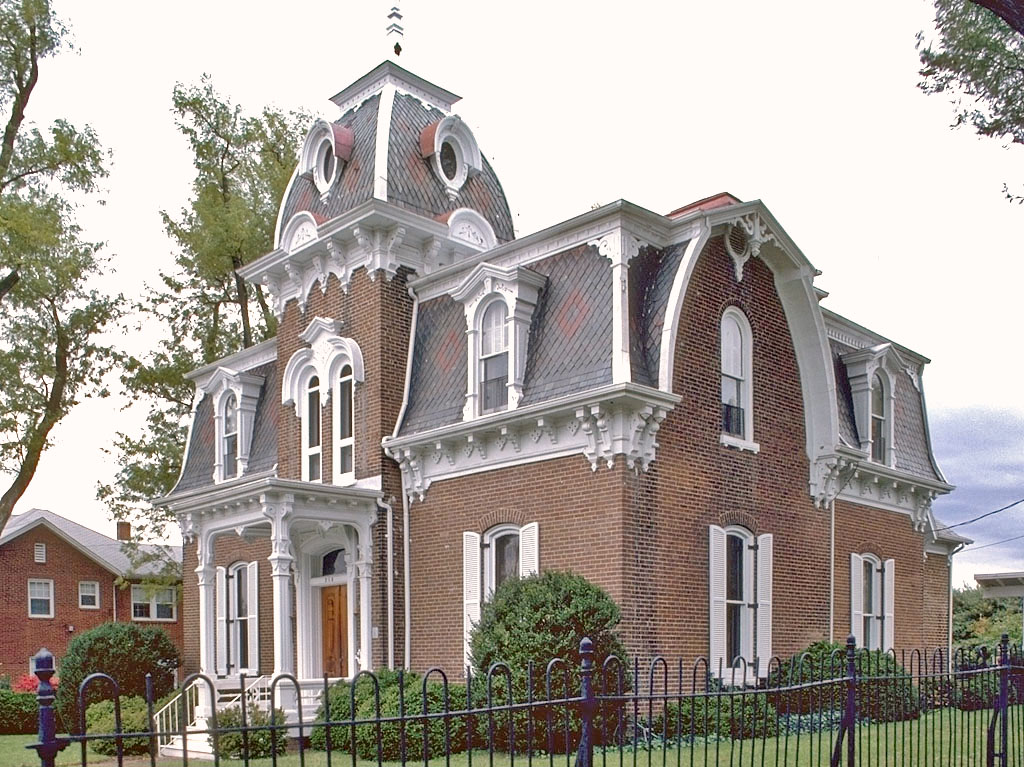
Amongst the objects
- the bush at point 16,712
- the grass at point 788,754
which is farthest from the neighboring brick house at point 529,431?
the bush at point 16,712

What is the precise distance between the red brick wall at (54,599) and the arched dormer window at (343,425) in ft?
75.7

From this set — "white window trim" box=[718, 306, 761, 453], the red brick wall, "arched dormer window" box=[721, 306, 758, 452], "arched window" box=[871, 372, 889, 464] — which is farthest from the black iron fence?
the red brick wall

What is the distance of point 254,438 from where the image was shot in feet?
74.0

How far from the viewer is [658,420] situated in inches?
593

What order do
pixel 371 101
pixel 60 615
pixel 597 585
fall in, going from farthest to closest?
pixel 60 615, pixel 371 101, pixel 597 585

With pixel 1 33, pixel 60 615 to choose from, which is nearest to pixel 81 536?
Answer: pixel 60 615

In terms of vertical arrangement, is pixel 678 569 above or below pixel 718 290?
A: below

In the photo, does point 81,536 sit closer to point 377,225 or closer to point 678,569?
point 377,225

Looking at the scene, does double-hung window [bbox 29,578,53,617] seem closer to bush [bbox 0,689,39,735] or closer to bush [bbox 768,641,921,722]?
bush [bbox 0,689,39,735]

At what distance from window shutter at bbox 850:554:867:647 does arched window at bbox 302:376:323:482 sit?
997 cm

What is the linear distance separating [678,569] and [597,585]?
1813 millimetres

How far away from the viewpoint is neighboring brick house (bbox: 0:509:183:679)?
39.2 metres

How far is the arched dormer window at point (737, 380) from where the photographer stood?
17.0 metres

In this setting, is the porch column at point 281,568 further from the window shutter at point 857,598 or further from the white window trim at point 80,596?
the white window trim at point 80,596
